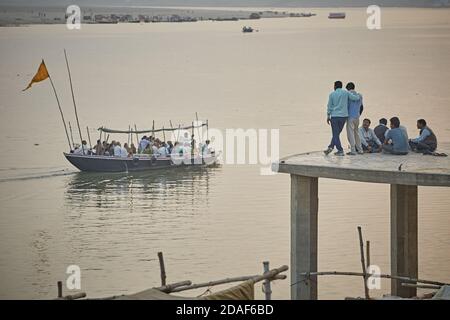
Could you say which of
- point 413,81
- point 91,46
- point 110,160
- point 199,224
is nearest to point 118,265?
point 199,224

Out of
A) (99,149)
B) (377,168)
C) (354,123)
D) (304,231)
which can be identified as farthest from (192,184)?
(377,168)

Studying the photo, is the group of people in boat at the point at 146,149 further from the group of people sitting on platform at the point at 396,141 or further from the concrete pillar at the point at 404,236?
the concrete pillar at the point at 404,236

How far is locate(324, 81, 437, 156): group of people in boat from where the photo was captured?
82.3ft

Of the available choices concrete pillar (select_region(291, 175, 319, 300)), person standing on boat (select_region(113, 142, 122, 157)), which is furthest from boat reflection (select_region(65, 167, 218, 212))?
concrete pillar (select_region(291, 175, 319, 300))

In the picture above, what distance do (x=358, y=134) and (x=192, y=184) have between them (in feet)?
65.2

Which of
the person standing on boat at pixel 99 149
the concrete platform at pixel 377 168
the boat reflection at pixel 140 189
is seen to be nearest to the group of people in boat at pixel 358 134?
the concrete platform at pixel 377 168

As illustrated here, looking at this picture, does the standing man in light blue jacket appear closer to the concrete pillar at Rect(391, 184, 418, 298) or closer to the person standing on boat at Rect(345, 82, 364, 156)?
the person standing on boat at Rect(345, 82, 364, 156)

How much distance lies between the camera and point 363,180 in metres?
23.2

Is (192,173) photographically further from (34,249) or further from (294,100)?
(294,100)

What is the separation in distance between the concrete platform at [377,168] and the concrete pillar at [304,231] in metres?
0.42

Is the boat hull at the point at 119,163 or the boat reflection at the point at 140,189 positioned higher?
the boat hull at the point at 119,163

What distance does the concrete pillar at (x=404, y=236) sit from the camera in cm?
2552

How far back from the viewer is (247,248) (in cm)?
3419

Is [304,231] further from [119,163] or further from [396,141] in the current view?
[119,163]
